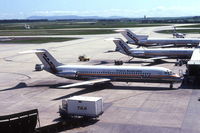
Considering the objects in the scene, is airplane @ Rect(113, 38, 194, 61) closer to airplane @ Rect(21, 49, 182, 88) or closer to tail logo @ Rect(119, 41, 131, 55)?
tail logo @ Rect(119, 41, 131, 55)

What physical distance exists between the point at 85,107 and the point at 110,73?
14718 millimetres

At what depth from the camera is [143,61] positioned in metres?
70.6

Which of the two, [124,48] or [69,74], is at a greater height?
[124,48]

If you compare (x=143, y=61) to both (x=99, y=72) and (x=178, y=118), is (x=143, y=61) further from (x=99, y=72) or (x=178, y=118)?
(x=178, y=118)

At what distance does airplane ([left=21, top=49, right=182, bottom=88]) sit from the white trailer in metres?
9.76

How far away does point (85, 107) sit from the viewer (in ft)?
99.3

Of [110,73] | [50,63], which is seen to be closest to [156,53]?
[110,73]

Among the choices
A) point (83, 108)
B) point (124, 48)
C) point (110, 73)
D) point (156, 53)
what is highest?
point (124, 48)

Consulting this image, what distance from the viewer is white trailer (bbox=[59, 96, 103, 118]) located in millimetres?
30031

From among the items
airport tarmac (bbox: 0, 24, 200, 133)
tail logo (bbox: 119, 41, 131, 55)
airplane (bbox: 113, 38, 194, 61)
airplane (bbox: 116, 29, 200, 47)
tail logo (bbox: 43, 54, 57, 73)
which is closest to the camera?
airport tarmac (bbox: 0, 24, 200, 133)

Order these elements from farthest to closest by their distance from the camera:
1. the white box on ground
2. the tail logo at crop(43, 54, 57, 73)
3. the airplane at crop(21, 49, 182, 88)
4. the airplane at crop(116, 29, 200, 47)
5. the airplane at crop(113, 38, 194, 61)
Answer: the airplane at crop(116, 29, 200, 47) → the airplane at crop(113, 38, 194, 61) → the tail logo at crop(43, 54, 57, 73) → the airplane at crop(21, 49, 182, 88) → the white box on ground

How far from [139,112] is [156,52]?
35848 mm

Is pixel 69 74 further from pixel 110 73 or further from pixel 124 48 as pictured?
pixel 124 48

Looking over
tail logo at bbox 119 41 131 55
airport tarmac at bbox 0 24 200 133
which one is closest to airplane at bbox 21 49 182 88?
airport tarmac at bbox 0 24 200 133
